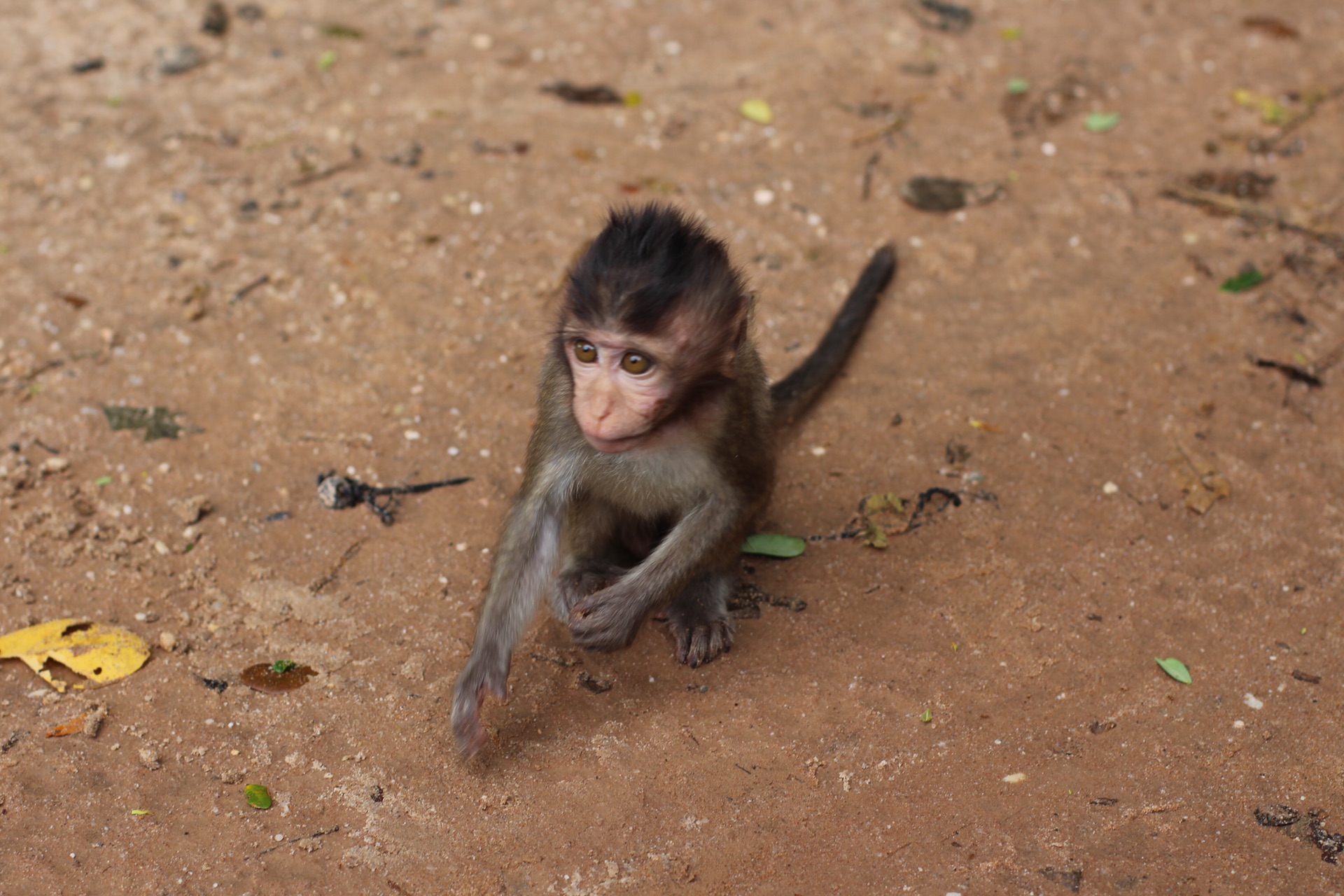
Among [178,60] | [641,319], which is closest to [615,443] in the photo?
[641,319]

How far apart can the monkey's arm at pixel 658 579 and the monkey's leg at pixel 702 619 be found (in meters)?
0.26

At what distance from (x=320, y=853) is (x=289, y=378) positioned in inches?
95.0

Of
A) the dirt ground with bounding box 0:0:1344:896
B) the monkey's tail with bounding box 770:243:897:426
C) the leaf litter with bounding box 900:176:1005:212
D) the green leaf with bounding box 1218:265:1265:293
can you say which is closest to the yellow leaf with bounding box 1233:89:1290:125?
the dirt ground with bounding box 0:0:1344:896

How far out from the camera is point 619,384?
122 inches

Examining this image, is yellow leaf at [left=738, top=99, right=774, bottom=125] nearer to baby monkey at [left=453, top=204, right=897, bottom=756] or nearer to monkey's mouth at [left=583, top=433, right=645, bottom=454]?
baby monkey at [left=453, top=204, right=897, bottom=756]

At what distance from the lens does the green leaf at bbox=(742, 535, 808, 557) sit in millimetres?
4215

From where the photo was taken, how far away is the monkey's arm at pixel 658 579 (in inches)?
136

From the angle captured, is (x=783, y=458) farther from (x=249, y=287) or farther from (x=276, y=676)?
(x=249, y=287)

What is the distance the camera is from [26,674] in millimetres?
3637

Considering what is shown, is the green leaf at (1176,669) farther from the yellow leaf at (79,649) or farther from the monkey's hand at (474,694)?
the yellow leaf at (79,649)

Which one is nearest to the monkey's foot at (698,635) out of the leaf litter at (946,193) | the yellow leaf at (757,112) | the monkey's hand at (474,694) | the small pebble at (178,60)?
the monkey's hand at (474,694)

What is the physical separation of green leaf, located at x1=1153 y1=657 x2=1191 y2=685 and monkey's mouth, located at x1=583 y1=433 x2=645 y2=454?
79.2 inches

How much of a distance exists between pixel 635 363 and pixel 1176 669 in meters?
2.18

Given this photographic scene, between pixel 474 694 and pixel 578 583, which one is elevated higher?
pixel 474 694
